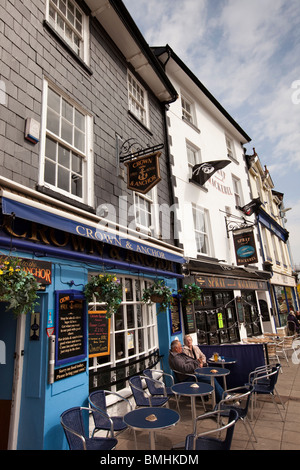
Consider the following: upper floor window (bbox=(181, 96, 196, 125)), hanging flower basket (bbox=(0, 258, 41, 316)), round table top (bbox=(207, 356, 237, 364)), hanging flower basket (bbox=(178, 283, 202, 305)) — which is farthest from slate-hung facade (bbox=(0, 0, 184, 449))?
upper floor window (bbox=(181, 96, 196, 125))

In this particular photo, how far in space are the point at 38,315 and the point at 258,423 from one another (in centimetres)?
440

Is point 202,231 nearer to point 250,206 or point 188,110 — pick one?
point 250,206

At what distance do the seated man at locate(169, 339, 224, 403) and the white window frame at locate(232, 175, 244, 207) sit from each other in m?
9.53

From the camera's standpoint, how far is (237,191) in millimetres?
14867

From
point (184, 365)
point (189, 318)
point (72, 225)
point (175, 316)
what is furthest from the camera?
point (189, 318)

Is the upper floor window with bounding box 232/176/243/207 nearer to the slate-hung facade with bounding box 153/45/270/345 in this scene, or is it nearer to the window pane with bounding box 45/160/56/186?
the slate-hung facade with bounding box 153/45/270/345

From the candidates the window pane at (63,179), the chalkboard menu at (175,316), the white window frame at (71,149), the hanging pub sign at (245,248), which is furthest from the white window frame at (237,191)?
the window pane at (63,179)

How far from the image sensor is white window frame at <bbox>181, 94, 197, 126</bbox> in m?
11.8

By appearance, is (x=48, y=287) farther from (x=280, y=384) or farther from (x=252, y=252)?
(x=252, y=252)

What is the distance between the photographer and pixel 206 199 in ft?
36.3

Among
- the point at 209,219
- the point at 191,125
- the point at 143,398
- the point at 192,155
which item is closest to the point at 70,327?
the point at 143,398

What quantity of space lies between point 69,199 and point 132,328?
128 inches

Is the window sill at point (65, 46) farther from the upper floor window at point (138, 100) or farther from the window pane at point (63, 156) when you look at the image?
the window pane at point (63, 156)

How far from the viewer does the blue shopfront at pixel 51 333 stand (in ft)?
12.3
